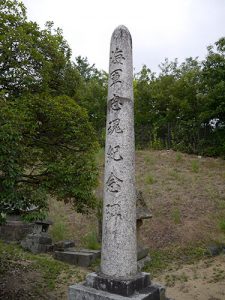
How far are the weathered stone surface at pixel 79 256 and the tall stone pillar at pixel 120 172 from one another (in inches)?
202

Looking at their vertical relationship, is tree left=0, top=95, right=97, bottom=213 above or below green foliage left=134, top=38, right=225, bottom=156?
below

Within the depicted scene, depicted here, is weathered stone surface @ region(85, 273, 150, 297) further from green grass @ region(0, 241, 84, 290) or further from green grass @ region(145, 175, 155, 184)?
green grass @ region(145, 175, 155, 184)

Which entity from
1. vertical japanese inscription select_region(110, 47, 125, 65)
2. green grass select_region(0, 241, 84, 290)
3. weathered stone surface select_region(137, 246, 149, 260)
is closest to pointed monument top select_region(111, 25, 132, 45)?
vertical japanese inscription select_region(110, 47, 125, 65)

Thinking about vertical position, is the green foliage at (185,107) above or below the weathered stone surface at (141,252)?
above

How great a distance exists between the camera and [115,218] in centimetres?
405

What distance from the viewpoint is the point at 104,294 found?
3.84m

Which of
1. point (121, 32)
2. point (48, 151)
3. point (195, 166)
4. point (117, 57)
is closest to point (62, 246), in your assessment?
point (48, 151)

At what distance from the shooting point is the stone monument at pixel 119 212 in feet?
12.9

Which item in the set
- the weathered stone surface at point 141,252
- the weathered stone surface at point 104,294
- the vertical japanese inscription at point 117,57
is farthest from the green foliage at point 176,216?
the vertical japanese inscription at point 117,57

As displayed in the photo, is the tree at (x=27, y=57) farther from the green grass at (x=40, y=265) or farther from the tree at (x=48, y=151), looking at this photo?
the green grass at (x=40, y=265)

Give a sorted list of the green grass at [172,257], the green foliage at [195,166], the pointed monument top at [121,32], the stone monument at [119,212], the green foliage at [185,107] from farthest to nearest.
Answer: the green foliage at [185,107]
the green foliage at [195,166]
the green grass at [172,257]
the pointed monument top at [121,32]
the stone monument at [119,212]

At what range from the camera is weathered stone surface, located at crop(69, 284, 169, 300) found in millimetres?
3766

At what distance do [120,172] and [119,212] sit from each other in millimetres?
517

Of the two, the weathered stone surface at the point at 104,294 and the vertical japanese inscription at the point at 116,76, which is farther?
the vertical japanese inscription at the point at 116,76
